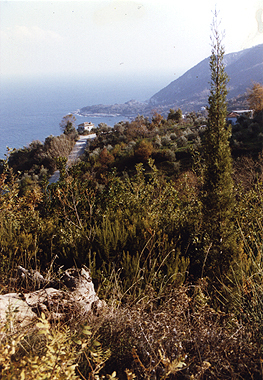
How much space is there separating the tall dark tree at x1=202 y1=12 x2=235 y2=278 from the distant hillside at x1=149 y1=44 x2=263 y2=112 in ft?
142

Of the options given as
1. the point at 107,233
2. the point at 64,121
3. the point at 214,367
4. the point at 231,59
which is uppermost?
the point at 231,59

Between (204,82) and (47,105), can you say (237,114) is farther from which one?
(47,105)

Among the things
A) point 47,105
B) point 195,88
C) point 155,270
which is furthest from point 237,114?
point 47,105

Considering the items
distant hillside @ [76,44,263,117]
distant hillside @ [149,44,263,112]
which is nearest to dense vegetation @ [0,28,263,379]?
distant hillside @ [76,44,263,117]

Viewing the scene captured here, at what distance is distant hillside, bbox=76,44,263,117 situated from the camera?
47.0m

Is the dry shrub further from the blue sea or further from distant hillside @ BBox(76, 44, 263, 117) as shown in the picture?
distant hillside @ BBox(76, 44, 263, 117)

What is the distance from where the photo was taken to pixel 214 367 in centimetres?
135

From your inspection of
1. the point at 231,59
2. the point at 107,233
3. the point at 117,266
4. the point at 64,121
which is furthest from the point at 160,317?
the point at 231,59

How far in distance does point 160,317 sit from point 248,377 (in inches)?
21.2

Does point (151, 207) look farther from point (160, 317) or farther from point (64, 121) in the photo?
point (64, 121)

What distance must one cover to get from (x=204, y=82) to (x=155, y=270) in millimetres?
58932

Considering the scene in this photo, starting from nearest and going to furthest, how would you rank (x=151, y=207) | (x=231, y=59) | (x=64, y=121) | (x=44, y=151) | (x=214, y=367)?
(x=214, y=367) < (x=151, y=207) < (x=44, y=151) < (x=64, y=121) < (x=231, y=59)

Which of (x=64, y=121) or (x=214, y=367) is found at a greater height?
(x=64, y=121)

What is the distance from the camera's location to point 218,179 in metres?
2.92
